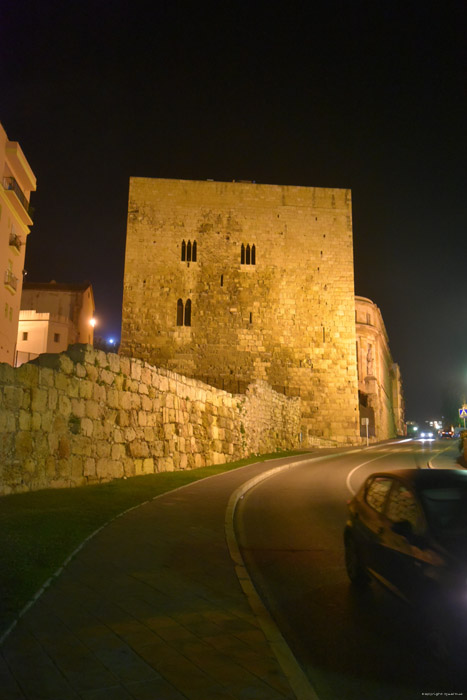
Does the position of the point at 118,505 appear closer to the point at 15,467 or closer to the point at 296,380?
the point at 15,467

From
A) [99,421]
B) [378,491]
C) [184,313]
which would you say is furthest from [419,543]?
[184,313]

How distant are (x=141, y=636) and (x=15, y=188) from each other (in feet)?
119

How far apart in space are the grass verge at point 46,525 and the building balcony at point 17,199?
26.1 m

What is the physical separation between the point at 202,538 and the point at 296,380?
31799 millimetres

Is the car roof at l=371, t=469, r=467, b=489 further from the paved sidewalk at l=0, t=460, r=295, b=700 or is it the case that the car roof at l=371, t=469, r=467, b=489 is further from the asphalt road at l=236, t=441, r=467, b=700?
the paved sidewalk at l=0, t=460, r=295, b=700

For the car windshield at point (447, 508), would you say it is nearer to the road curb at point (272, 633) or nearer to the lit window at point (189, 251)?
the road curb at point (272, 633)

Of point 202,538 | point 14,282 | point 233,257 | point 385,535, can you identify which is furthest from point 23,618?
point 233,257

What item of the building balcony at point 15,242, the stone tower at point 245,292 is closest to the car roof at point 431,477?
the stone tower at point 245,292

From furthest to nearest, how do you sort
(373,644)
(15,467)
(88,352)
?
(88,352) < (15,467) < (373,644)

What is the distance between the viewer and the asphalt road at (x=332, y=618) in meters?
3.96

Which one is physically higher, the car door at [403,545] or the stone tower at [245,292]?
the stone tower at [245,292]

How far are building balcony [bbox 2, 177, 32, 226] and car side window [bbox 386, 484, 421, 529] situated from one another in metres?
34.2

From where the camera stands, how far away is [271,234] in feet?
136

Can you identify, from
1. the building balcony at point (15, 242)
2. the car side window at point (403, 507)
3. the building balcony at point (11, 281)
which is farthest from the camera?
the building balcony at point (15, 242)
